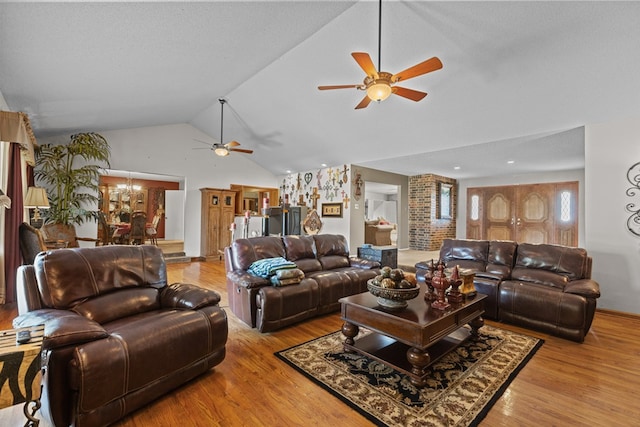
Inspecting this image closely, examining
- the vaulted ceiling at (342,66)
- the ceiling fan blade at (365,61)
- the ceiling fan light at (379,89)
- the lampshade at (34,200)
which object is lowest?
the lampshade at (34,200)

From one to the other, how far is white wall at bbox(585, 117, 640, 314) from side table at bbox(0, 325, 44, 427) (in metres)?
5.52

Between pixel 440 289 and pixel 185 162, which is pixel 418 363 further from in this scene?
pixel 185 162

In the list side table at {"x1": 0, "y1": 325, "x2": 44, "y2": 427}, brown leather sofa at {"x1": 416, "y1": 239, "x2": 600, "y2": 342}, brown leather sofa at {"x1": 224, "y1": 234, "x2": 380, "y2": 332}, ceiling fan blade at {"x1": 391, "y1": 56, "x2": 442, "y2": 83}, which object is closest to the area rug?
brown leather sofa at {"x1": 416, "y1": 239, "x2": 600, "y2": 342}

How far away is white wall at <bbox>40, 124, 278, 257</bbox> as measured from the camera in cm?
655

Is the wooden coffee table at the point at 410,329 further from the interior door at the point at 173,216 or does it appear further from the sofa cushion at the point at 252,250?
the interior door at the point at 173,216

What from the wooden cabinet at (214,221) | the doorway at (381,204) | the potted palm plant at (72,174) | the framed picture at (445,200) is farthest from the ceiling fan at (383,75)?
the doorway at (381,204)

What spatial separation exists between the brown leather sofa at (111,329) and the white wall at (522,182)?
8.39 m

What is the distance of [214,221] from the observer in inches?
300

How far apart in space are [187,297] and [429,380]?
1.93 metres

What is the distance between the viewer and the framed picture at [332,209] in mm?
7418

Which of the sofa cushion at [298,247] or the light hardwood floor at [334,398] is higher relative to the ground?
the sofa cushion at [298,247]

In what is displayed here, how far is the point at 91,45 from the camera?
2.79 metres

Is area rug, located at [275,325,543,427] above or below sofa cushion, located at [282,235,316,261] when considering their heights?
below

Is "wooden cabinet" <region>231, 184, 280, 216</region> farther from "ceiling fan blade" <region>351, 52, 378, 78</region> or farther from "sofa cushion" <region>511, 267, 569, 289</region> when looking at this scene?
"sofa cushion" <region>511, 267, 569, 289</region>
